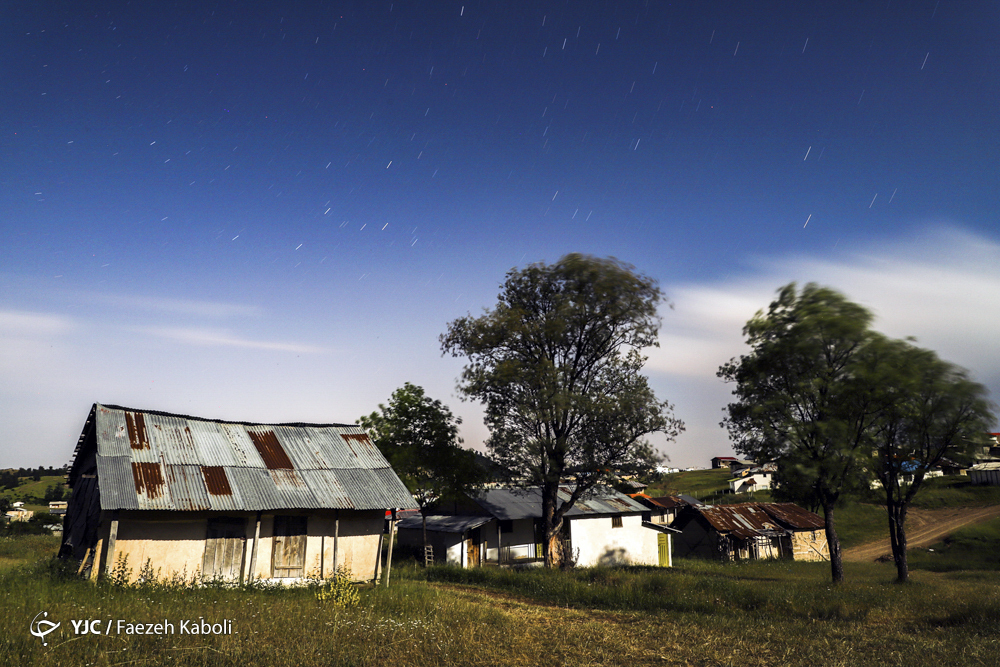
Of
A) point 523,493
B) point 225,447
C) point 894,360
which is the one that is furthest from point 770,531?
point 225,447

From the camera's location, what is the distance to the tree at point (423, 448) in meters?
34.7

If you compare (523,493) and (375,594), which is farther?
(523,493)

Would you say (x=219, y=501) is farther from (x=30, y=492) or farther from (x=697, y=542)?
(x=30, y=492)

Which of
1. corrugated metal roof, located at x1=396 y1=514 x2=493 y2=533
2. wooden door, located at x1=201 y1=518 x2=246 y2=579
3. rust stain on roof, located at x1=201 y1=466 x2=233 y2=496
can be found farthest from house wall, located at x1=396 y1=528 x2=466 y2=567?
rust stain on roof, located at x1=201 y1=466 x2=233 y2=496

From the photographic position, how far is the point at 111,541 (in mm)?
17469

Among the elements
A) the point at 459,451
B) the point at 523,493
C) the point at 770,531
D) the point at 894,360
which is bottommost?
the point at 770,531

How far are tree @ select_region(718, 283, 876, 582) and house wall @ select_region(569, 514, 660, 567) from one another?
14300 millimetres

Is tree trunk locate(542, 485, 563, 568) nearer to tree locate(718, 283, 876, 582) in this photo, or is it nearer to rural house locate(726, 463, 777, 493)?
tree locate(718, 283, 876, 582)

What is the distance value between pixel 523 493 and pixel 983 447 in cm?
2380

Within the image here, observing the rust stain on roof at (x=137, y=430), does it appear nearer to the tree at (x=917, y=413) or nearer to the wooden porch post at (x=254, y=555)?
the wooden porch post at (x=254, y=555)

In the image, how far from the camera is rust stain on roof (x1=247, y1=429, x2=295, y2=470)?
22.7 metres

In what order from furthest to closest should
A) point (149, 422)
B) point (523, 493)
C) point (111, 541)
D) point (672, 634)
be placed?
point (523, 493) < point (149, 422) < point (111, 541) < point (672, 634)

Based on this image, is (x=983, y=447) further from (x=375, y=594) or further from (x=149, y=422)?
(x=149, y=422)

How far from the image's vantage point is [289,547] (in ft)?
68.8
